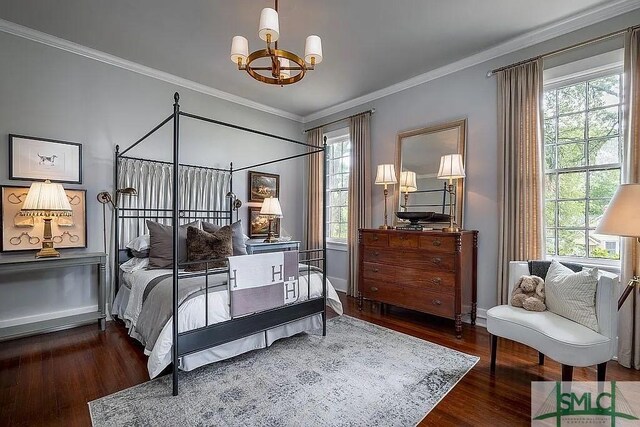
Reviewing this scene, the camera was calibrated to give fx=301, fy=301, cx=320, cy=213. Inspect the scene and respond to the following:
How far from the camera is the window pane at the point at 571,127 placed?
2.85 meters

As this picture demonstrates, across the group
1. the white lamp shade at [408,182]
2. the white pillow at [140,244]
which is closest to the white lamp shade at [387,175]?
the white lamp shade at [408,182]

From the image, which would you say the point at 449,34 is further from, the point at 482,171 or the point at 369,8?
the point at 482,171

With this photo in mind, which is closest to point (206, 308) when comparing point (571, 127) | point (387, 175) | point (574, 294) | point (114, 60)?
point (574, 294)

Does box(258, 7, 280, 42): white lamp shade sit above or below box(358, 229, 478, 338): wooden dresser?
above

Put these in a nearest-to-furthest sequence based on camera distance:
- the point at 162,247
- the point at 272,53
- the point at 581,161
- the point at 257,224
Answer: the point at 272,53 → the point at 581,161 → the point at 162,247 → the point at 257,224

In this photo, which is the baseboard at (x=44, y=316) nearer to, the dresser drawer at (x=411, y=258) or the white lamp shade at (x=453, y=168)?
the dresser drawer at (x=411, y=258)

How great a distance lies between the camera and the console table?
106 inches

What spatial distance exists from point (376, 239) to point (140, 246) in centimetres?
271

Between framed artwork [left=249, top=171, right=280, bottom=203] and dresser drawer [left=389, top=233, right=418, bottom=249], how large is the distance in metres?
2.33

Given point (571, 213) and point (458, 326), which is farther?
point (458, 326)

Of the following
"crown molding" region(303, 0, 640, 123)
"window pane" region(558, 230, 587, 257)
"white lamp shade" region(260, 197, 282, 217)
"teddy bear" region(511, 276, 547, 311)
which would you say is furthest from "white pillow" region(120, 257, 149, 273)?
"window pane" region(558, 230, 587, 257)

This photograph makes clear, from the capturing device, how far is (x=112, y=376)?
7.36 ft

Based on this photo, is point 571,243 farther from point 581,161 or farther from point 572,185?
point 581,161

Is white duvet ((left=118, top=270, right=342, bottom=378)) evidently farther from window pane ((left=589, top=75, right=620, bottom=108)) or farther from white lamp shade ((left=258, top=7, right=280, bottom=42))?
window pane ((left=589, top=75, right=620, bottom=108))
